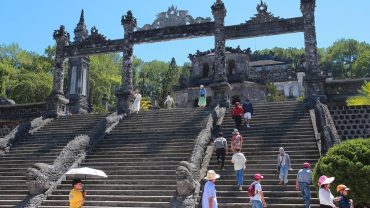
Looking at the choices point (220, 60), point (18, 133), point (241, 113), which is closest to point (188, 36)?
point (220, 60)

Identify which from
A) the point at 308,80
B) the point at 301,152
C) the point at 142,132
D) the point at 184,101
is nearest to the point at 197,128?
the point at 142,132

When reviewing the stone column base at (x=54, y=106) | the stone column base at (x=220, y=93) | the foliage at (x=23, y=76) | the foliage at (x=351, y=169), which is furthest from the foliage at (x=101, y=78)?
the foliage at (x=351, y=169)

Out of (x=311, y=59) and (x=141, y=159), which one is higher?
(x=311, y=59)

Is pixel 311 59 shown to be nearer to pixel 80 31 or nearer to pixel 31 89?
pixel 80 31

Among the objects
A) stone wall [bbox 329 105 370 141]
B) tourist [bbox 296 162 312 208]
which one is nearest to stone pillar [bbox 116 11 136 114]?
stone wall [bbox 329 105 370 141]

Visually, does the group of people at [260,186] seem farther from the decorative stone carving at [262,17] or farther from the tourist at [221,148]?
the decorative stone carving at [262,17]

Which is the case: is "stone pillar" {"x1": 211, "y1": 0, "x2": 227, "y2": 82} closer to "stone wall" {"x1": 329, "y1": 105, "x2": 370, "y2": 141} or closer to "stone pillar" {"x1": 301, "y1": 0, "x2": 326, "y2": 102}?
"stone pillar" {"x1": 301, "y1": 0, "x2": 326, "y2": 102}

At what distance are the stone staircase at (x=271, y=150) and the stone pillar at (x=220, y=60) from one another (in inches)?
87.7

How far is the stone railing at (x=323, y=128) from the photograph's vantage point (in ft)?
44.2

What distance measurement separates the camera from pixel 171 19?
2567 cm

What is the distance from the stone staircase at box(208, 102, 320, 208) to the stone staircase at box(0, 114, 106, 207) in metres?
6.65

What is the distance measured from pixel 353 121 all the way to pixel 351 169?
9158mm

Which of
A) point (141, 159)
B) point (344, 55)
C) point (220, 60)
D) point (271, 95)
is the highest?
point (344, 55)

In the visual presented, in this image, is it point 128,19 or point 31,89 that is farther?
point 31,89
